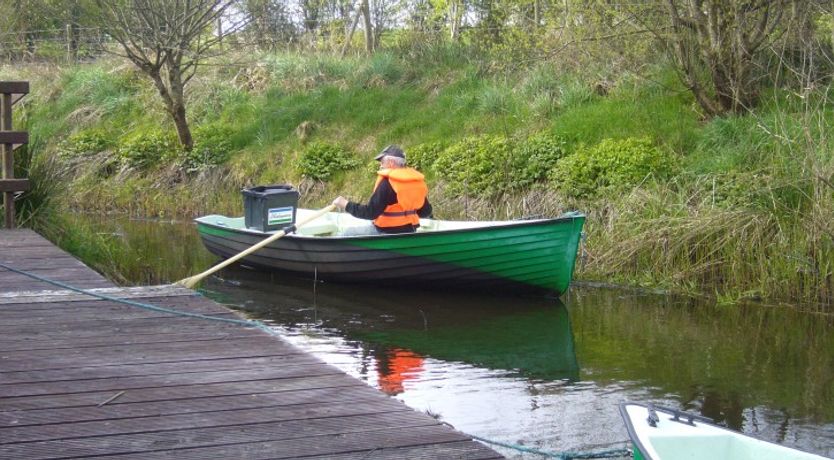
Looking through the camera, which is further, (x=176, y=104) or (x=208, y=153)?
(x=176, y=104)

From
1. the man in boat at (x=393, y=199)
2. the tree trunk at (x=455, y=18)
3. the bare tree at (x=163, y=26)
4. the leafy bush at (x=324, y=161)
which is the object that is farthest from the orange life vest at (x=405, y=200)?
the tree trunk at (x=455, y=18)

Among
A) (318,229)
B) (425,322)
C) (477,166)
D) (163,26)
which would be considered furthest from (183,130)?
(425,322)

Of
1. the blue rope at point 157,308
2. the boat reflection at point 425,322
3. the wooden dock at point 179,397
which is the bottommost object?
the boat reflection at point 425,322

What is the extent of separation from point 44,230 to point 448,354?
4.36 m

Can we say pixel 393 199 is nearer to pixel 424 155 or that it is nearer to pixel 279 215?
pixel 279 215

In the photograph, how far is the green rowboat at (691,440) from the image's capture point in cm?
454

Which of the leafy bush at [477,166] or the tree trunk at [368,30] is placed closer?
the leafy bush at [477,166]

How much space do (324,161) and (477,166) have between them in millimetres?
3865

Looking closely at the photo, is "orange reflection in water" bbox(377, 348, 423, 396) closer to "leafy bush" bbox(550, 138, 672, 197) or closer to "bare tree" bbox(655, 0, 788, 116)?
"leafy bush" bbox(550, 138, 672, 197)

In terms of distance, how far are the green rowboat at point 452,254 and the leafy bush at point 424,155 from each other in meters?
4.05

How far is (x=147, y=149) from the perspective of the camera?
20.4 metres

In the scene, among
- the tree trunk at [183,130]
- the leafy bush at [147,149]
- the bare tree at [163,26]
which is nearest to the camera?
the bare tree at [163,26]

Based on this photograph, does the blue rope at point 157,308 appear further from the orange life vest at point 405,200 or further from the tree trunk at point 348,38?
the tree trunk at point 348,38

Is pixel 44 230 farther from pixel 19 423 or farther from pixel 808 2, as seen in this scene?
pixel 808 2
